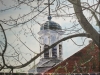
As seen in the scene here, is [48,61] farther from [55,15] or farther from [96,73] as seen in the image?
[55,15]

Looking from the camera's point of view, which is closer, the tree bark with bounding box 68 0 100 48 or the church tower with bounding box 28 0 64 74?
the tree bark with bounding box 68 0 100 48

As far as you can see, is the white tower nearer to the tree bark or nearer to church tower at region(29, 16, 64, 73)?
church tower at region(29, 16, 64, 73)

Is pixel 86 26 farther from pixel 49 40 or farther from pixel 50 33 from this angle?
pixel 49 40

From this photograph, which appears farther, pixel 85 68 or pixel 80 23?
pixel 85 68

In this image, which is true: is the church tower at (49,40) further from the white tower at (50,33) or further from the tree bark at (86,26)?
the tree bark at (86,26)

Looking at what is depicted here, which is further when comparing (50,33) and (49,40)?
(49,40)

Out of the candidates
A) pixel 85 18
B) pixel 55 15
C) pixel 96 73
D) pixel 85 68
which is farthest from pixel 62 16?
pixel 96 73

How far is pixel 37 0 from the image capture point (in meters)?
1.68

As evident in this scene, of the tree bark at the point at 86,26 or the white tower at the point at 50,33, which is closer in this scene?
the tree bark at the point at 86,26

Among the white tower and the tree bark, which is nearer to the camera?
the tree bark

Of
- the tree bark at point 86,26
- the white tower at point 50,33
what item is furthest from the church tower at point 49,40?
the tree bark at point 86,26

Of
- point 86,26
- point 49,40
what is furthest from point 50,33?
point 49,40

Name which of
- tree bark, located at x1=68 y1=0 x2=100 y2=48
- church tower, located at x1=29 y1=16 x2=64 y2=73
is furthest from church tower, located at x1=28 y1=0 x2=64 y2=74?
tree bark, located at x1=68 y1=0 x2=100 y2=48

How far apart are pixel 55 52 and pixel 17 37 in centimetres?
300
